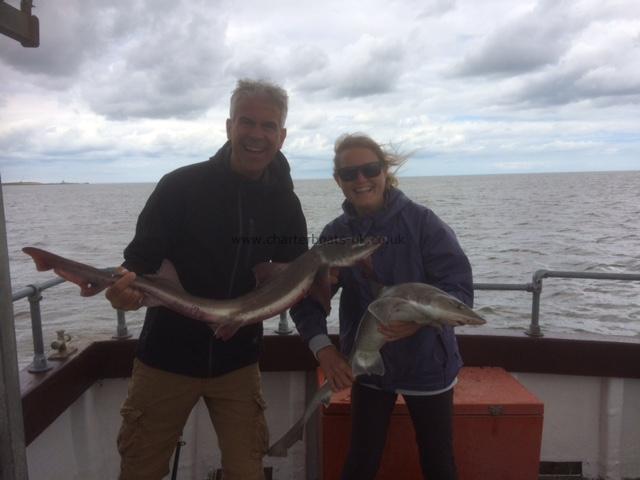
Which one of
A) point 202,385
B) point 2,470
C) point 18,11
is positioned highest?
point 18,11

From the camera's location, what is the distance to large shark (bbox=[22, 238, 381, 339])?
3217mm

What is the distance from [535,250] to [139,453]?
932 inches

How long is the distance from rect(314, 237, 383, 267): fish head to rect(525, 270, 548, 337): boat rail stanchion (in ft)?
7.16

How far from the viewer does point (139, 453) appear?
3438mm

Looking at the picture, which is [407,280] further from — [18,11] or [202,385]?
[18,11]

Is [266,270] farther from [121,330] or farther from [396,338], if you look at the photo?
[121,330]

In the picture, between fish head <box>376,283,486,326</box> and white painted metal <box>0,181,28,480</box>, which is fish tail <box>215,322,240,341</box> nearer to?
fish head <box>376,283,486,326</box>

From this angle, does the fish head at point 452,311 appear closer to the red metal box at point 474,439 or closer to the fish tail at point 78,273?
the red metal box at point 474,439

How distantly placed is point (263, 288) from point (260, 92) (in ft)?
4.48

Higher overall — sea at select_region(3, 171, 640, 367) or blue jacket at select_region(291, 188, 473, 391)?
blue jacket at select_region(291, 188, 473, 391)

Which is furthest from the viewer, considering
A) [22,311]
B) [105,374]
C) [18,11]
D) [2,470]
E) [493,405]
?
[22,311]

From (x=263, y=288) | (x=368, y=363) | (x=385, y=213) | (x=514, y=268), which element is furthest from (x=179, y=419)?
(x=514, y=268)

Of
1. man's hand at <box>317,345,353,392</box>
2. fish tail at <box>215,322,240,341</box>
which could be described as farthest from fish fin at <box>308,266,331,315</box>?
fish tail at <box>215,322,240,341</box>

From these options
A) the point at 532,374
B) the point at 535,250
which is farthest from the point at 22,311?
the point at 535,250
